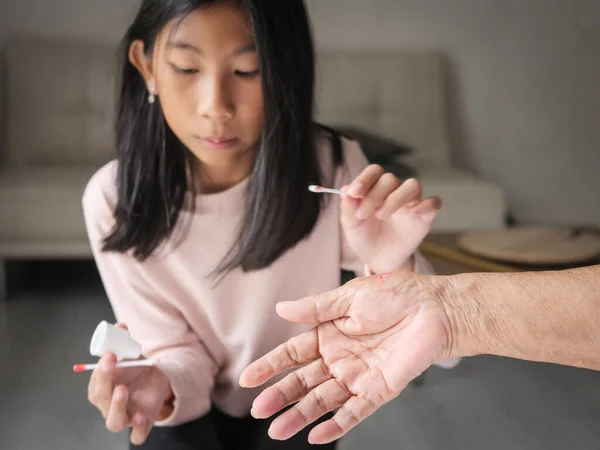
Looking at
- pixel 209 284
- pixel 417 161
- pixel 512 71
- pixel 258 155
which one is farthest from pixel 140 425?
pixel 512 71

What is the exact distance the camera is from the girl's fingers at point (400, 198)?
471 millimetres

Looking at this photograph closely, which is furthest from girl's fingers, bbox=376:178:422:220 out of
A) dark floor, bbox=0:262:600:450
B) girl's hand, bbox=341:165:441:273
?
dark floor, bbox=0:262:600:450

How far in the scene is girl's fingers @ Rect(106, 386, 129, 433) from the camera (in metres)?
0.47

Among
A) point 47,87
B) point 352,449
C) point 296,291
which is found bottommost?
point 352,449

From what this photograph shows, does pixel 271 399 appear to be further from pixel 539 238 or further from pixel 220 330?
pixel 539 238

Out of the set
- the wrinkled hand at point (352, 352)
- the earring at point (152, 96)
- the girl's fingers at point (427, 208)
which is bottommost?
the wrinkled hand at point (352, 352)

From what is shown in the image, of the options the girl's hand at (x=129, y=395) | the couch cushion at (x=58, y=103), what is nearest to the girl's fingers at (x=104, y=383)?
the girl's hand at (x=129, y=395)

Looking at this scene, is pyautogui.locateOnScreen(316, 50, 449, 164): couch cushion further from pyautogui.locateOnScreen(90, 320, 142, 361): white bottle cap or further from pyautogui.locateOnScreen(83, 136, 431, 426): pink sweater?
pyautogui.locateOnScreen(90, 320, 142, 361): white bottle cap

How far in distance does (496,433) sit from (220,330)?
30 centimetres

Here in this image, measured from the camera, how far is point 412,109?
62 centimetres

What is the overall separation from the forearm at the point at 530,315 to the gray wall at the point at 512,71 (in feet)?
0.55

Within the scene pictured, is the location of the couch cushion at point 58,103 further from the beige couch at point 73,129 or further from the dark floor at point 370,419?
the dark floor at point 370,419

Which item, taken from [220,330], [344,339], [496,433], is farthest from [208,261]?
[496,433]

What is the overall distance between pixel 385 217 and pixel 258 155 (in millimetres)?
144
